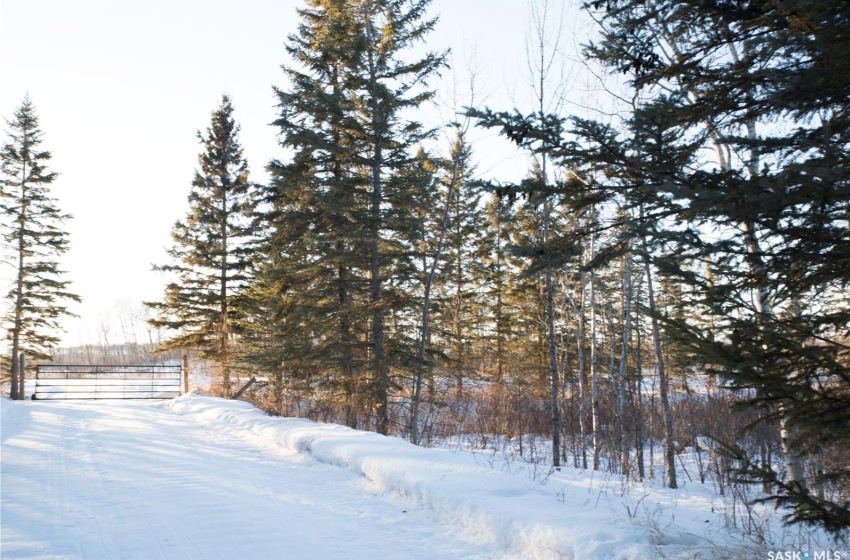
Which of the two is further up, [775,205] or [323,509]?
[775,205]

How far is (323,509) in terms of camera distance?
5.91 meters

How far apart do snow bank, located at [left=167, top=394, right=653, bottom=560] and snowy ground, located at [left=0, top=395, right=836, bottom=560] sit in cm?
2

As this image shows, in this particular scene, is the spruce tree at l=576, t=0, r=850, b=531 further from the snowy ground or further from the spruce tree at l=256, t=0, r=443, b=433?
the spruce tree at l=256, t=0, r=443, b=433

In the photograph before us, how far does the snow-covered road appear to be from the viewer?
4668 millimetres

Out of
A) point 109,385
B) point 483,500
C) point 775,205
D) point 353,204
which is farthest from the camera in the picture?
point 109,385

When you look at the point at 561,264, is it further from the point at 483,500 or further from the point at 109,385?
the point at 109,385

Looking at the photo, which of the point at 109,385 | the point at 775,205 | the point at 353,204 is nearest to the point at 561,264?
the point at 775,205

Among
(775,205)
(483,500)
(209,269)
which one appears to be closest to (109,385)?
(209,269)

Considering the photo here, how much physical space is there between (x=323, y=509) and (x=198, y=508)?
1408 mm

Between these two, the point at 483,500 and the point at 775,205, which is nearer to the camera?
the point at 775,205

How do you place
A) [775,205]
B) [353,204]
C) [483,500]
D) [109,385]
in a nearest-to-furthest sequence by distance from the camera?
1. [775,205]
2. [483,500]
3. [353,204]
4. [109,385]

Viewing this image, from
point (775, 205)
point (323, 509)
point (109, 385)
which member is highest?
point (775, 205)

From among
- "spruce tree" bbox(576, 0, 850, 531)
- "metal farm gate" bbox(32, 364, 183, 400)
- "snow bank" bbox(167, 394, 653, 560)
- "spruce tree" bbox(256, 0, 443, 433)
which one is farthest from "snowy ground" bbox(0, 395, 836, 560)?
"metal farm gate" bbox(32, 364, 183, 400)

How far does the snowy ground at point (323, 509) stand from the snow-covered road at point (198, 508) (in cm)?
2
